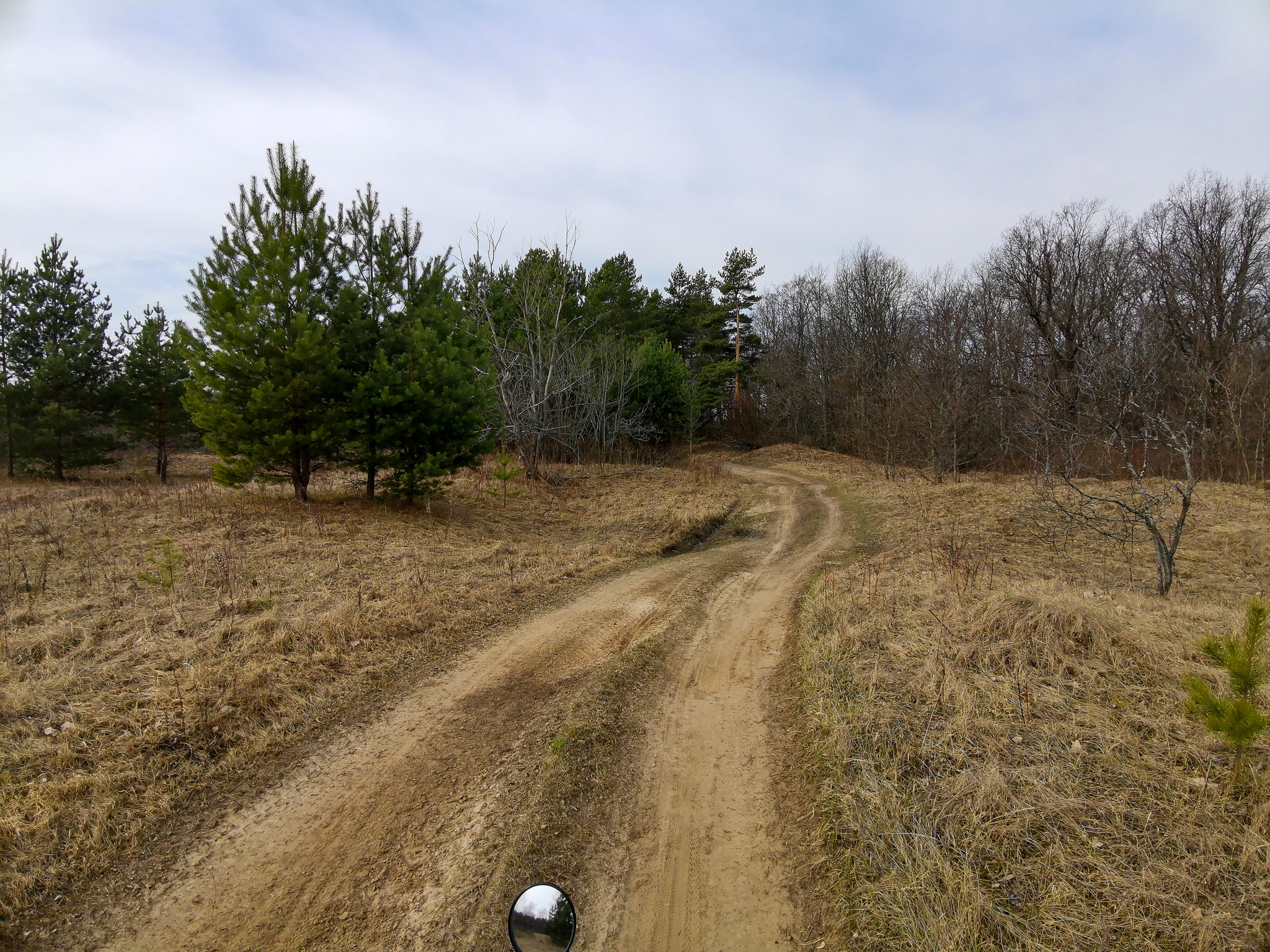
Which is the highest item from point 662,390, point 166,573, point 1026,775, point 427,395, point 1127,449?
point 662,390

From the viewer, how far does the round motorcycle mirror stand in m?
2.34

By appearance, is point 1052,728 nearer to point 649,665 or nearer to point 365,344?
point 649,665

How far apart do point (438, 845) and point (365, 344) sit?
34.4 feet

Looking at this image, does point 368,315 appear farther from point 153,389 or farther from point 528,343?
point 153,389

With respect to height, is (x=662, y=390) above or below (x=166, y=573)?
above

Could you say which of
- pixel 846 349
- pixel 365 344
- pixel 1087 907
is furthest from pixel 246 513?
pixel 846 349

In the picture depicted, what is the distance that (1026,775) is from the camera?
377 centimetres

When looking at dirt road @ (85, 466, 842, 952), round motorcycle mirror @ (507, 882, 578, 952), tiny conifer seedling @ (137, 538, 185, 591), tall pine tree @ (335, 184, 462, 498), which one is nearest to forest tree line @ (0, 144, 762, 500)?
tall pine tree @ (335, 184, 462, 498)

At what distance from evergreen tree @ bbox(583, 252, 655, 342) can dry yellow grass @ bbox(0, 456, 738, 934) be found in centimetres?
1906

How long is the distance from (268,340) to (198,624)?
6132mm

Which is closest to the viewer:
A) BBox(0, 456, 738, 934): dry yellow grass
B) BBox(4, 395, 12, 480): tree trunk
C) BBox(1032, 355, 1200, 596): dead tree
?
BBox(0, 456, 738, 934): dry yellow grass

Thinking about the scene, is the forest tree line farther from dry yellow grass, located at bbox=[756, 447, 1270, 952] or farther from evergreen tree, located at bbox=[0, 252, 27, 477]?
dry yellow grass, located at bbox=[756, 447, 1270, 952]

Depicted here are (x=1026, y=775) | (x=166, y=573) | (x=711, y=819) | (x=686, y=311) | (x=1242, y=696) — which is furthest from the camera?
(x=686, y=311)

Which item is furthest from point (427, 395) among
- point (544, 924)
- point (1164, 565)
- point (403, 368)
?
point (1164, 565)
